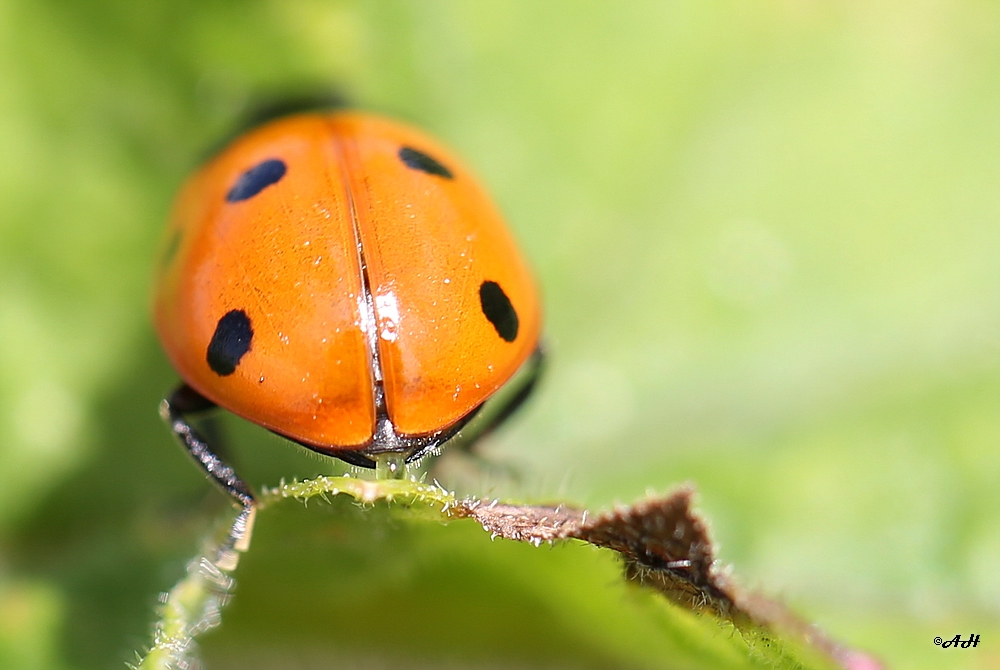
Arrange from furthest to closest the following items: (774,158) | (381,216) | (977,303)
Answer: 1. (774,158)
2. (977,303)
3. (381,216)

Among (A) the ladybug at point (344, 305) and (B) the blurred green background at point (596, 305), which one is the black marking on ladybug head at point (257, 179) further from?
(B) the blurred green background at point (596, 305)

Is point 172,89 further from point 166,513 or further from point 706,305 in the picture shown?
point 706,305

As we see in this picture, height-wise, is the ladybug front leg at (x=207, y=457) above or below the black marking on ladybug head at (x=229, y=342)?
below

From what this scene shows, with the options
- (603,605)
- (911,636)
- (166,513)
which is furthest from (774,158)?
(166,513)

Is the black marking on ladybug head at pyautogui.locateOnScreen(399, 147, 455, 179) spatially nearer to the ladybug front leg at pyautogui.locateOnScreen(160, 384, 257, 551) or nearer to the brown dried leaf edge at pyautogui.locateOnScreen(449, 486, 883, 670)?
the ladybug front leg at pyautogui.locateOnScreen(160, 384, 257, 551)

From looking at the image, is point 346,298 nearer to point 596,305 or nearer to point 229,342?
point 229,342

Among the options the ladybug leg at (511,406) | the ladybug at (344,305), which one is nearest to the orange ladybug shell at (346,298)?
the ladybug at (344,305)

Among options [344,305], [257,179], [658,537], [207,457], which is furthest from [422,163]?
[658,537]
